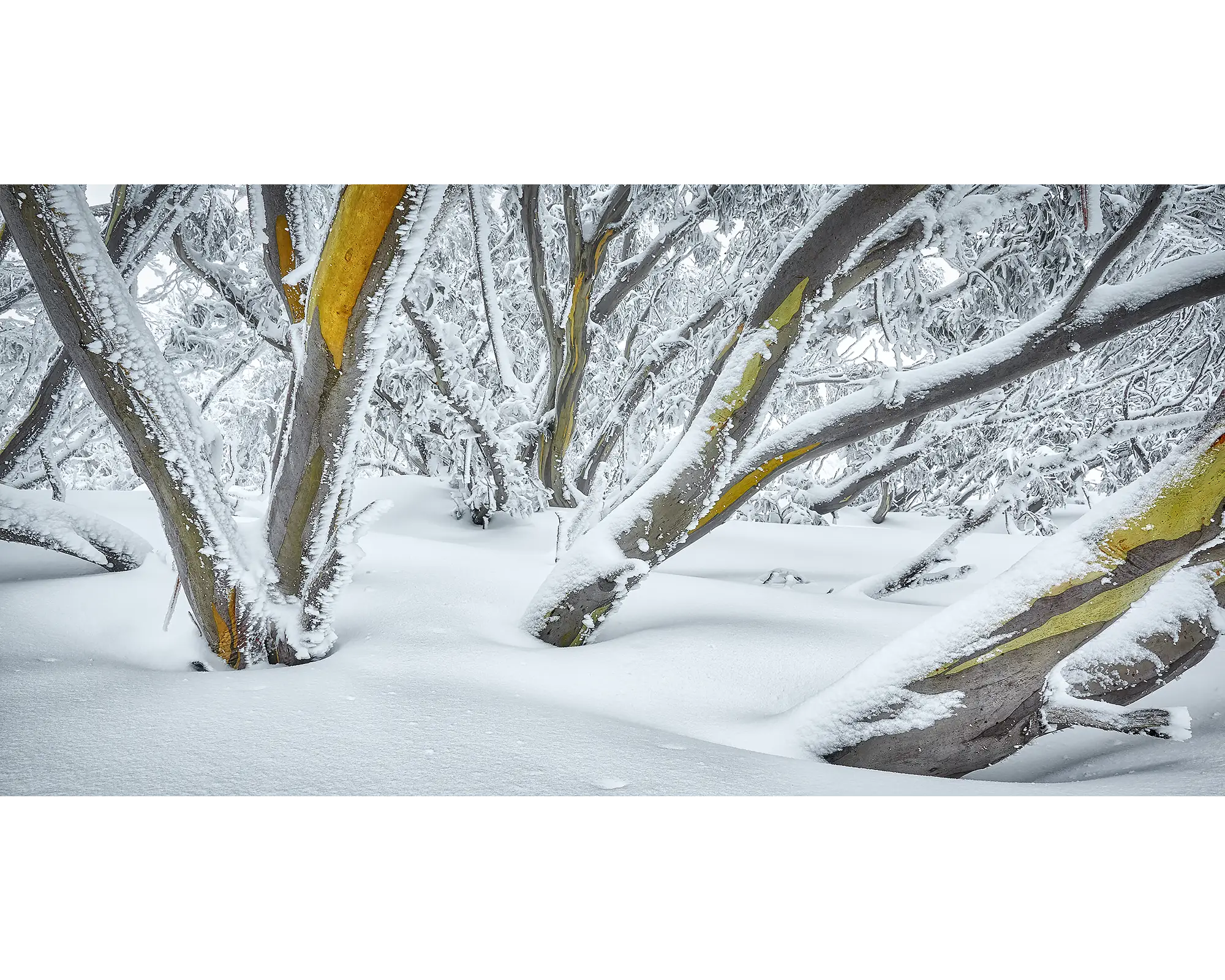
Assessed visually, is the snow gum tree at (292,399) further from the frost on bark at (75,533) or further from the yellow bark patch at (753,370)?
the yellow bark patch at (753,370)

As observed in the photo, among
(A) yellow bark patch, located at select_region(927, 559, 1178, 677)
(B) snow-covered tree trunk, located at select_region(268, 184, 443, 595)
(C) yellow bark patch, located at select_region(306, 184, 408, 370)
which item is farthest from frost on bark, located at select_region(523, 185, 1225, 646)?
(C) yellow bark patch, located at select_region(306, 184, 408, 370)

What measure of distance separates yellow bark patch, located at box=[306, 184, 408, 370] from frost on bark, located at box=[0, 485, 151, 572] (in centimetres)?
72

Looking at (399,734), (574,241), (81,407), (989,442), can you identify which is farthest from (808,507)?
(81,407)

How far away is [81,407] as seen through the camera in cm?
130

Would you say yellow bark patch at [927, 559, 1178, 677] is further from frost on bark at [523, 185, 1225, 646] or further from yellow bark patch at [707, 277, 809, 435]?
yellow bark patch at [707, 277, 809, 435]

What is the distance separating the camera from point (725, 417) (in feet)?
4.27

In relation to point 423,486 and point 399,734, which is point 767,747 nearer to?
point 399,734

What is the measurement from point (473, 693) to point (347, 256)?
30.3 inches

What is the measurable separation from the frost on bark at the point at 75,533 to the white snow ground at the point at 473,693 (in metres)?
0.02

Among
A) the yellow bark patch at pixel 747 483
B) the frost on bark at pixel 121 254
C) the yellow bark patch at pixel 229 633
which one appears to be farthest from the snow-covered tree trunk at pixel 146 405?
the yellow bark patch at pixel 747 483

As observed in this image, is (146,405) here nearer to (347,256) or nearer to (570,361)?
(347,256)

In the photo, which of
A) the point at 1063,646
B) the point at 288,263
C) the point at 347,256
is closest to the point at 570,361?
the point at 288,263

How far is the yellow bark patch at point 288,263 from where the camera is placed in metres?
1.15

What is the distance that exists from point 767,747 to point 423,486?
1.10m
